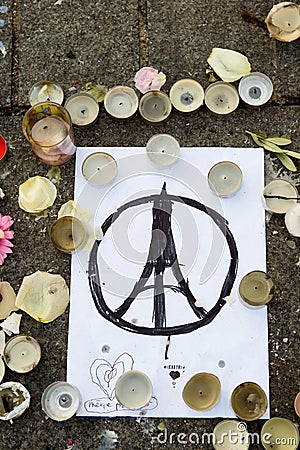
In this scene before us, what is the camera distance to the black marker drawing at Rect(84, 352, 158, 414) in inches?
46.8

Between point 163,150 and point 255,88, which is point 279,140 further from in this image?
point 163,150

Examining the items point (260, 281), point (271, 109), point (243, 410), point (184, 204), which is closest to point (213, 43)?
point (271, 109)

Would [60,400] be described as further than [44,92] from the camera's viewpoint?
No

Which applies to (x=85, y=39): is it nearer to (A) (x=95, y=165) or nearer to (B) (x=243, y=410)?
(A) (x=95, y=165)

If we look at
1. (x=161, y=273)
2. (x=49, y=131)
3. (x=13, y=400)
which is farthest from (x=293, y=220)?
(x=13, y=400)

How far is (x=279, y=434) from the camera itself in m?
1.17

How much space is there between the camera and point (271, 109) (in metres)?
1.30

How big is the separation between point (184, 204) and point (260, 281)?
0.68 feet

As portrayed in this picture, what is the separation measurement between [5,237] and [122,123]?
32cm

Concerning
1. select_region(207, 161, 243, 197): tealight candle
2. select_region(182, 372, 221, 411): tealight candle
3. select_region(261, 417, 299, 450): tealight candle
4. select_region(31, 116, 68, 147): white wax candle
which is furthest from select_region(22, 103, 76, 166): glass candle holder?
select_region(261, 417, 299, 450): tealight candle

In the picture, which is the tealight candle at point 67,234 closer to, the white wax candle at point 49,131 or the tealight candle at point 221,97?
the white wax candle at point 49,131

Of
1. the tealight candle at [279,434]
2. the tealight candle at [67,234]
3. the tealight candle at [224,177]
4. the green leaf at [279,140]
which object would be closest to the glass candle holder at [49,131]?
the tealight candle at [67,234]

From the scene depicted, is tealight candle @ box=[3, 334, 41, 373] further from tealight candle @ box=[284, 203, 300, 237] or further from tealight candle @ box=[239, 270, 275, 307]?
tealight candle @ box=[284, 203, 300, 237]

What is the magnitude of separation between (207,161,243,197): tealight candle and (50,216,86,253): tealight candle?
27 centimetres
